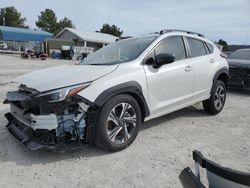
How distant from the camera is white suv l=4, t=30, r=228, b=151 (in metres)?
3.78

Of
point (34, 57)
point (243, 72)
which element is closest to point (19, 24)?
point (34, 57)

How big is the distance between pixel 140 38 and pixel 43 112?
246cm

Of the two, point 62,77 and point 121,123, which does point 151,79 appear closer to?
point 121,123

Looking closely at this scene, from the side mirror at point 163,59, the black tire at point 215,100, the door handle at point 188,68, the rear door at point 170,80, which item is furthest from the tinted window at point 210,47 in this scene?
the side mirror at point 163,59

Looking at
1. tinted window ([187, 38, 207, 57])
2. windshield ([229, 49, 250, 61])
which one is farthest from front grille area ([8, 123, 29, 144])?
windshield ([229, 49, 250, 61])

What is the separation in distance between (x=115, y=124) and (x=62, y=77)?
0.99m

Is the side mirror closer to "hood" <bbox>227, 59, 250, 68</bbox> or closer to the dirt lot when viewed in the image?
the dirt lot

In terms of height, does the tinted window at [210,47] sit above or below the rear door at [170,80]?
above

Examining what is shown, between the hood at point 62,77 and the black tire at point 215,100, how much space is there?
8.99 feet

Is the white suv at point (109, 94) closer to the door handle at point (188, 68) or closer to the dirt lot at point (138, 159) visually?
the door handle at point (188, 68)

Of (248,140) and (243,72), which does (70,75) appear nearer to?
(248,140)

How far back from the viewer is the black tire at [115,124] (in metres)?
3.93

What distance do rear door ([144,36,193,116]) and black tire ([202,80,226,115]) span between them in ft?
3.00

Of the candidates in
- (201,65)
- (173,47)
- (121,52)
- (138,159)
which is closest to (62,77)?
(121,52)
